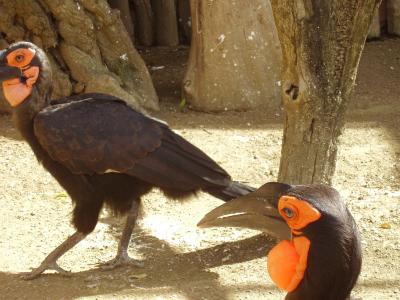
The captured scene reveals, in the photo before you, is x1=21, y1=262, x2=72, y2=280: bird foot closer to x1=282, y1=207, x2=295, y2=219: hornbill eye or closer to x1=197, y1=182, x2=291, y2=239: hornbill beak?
x1=197, y1=182, x2=291, y2=239: hornbill beak

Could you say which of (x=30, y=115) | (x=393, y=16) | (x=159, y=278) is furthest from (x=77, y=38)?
(x=393, y=16)

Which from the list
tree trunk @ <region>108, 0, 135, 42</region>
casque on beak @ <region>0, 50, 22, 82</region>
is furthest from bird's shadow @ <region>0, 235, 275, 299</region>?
tree trunk @ <region>108, 0, 135, 42</region>

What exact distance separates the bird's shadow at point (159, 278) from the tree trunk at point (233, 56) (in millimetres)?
2174

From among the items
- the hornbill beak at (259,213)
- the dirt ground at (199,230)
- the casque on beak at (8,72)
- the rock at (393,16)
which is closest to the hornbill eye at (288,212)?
the hornbill beak at (259,213)

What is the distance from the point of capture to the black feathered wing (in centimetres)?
416

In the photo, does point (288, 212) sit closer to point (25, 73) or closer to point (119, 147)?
point (119, 147)

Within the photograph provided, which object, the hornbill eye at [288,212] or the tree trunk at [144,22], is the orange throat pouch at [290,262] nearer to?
the hornbill eye at [288,212]

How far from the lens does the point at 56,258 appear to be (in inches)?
171

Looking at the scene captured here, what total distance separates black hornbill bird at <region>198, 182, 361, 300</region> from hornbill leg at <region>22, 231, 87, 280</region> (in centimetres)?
177

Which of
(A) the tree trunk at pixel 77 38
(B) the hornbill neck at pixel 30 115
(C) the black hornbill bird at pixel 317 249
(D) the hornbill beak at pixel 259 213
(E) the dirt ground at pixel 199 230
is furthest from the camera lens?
(A) the tree trunk at pixel 77 38

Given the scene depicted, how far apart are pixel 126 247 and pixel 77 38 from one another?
233cm

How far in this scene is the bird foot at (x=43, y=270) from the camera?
4.27 metres

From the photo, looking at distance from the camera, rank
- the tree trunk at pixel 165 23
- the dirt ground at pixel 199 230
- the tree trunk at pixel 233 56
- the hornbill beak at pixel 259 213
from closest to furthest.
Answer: the hornbill beak at pixel 259 213 < the dirt ground at pixel 199 230 < the tree trunk at pixel 233 56 < the tree trunk at pixel 165 23

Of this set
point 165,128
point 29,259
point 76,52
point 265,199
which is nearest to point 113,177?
point 165,128
